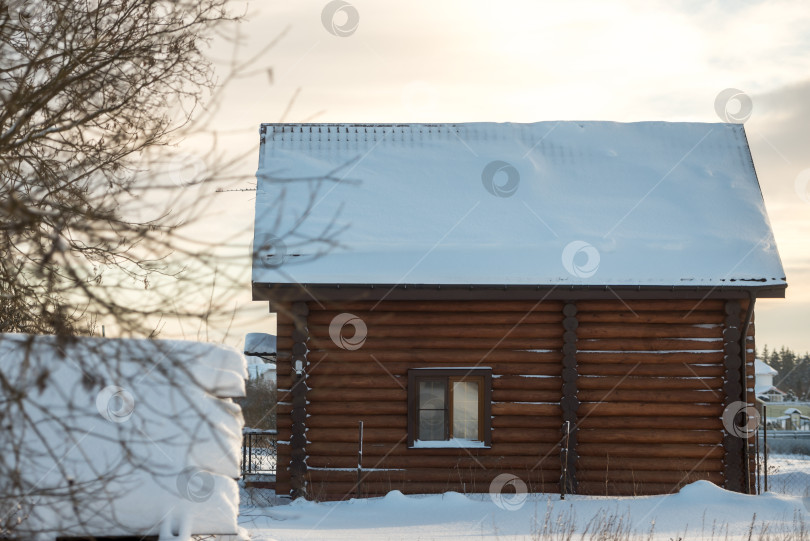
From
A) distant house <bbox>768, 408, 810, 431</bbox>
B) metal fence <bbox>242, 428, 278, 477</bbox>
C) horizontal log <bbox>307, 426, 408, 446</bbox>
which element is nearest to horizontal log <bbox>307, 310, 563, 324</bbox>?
horizontal log <bbox>307, 426, 408, 446</bbox>

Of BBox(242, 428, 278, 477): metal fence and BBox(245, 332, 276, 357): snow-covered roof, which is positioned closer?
BBox(242, 428, 278, 477): metal fence

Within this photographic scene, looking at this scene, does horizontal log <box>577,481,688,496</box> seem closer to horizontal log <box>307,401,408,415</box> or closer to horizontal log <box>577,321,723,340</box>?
horizontal log <box>577,321,723,340</box>

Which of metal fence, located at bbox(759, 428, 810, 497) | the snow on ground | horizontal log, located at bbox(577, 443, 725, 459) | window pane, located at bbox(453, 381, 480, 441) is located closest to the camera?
the snow on ground

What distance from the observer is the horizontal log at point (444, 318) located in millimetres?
13109

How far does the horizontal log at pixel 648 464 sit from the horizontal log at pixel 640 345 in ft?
5.39

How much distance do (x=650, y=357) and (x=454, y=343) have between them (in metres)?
2.98

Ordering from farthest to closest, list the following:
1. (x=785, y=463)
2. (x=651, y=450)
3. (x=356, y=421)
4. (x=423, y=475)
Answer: (x=785, y=463)
(x=651, y=450)
(x=356, y=421)
(x=423, y=475)

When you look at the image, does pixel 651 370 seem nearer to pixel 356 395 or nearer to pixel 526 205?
pixel 526 205

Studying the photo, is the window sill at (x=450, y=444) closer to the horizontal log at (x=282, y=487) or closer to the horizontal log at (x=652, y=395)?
the horizontal log at (x=652, y=395)

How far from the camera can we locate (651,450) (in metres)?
13.2

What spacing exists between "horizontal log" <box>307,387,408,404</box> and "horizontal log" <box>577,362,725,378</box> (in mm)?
2758

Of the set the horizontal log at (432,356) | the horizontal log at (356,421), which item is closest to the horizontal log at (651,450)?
the horizontal log at (432,356)

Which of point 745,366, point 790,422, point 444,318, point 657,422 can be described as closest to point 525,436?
point 657,422

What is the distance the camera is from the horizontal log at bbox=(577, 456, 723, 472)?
13.1m
